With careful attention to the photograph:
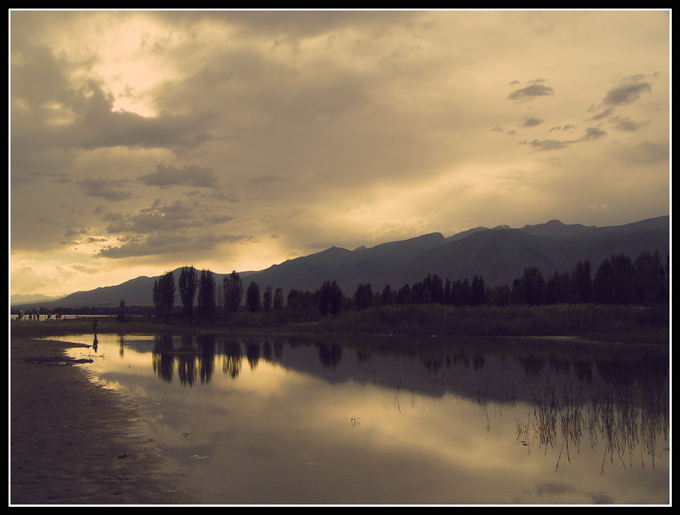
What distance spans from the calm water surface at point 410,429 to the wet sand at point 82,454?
0.69 meters

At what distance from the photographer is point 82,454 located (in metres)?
12.1

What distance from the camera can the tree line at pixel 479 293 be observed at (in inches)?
2987

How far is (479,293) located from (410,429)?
80221 millimetres

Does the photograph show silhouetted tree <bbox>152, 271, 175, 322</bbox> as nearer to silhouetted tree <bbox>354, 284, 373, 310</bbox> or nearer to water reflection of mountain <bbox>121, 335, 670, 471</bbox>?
silhouetted tree <bbox>354, 284, 373, 310</bbox>

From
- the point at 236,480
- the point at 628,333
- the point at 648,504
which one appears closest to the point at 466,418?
the point at 648,504

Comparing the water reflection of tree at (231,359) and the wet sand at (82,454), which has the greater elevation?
the wet sand at (82,454)

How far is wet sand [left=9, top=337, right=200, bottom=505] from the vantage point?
32.1 ft

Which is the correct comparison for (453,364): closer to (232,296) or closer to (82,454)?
(82,454)

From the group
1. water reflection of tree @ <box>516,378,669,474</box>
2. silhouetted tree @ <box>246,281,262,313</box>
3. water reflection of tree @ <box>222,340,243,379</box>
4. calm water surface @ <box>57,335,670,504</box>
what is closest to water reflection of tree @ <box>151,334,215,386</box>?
calm water surface @ <box>57,335,670,504</box>

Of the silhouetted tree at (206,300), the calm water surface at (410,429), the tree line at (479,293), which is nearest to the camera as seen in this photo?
the calm water surface at (410,429)

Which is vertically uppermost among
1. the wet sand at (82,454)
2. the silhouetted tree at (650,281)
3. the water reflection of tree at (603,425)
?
the silhouetted tree at (650,281)

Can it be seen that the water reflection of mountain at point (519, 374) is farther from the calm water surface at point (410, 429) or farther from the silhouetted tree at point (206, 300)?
the silhouetted tree at point (206, 300)

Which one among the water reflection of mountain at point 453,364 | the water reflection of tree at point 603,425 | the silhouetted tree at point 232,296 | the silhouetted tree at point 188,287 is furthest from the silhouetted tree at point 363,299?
the water reflection of tree at point 603,425
